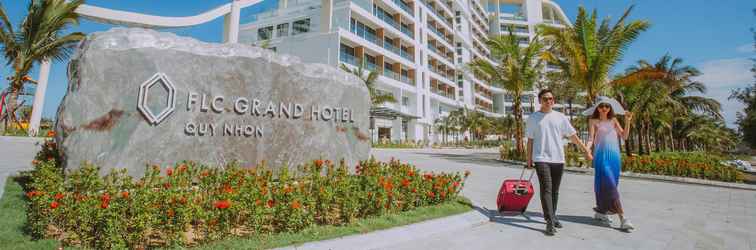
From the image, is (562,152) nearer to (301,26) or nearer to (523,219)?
(523,219)

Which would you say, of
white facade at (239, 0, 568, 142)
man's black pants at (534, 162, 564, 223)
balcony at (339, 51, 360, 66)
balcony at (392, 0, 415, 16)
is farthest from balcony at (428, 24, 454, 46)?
man's black pants at (534, 162, 564, 223)

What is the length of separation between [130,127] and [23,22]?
1361cm

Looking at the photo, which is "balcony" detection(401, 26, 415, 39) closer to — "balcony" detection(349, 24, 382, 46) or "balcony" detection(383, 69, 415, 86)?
"balcony" detection(383, 69, 415, 86)

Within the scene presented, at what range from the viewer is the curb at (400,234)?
2962 millimetres

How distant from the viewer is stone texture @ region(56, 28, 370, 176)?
14.8ft

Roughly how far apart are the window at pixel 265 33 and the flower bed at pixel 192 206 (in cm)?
2954

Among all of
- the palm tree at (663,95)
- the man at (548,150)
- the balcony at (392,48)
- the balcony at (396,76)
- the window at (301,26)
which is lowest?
the man at (548,150)

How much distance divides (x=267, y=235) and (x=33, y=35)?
16548mm

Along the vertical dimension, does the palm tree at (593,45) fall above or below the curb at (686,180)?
above

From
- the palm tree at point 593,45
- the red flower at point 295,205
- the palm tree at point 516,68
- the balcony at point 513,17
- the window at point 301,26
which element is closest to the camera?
the red flower at point 295,205

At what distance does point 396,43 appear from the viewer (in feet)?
115

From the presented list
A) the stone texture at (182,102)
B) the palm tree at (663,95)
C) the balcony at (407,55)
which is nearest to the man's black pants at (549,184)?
the stone texture at (182,102)

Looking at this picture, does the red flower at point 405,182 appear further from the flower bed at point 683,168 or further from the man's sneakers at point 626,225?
the flower bed at point 683,168

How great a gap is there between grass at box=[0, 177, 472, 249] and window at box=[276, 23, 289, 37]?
28230mm
